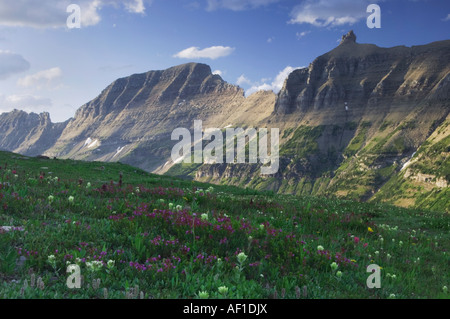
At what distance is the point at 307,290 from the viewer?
17.7 ft

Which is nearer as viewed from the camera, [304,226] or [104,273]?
[104,273]

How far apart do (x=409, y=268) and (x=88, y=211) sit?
829 cm

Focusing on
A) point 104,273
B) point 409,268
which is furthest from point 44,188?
point 409,268

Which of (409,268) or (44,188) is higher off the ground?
(44,188)

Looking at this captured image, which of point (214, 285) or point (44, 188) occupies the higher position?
point (44, 188)

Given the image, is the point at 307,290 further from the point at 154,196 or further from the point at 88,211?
the point at 154,196

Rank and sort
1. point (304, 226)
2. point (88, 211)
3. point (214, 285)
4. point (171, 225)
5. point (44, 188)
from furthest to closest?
point (44, 188)
point (304, 226)
point (88, 211)
point (171, 225)
point (214, 285)

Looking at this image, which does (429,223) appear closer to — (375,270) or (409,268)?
(409,268)

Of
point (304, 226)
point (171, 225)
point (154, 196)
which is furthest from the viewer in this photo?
point (154, 196)

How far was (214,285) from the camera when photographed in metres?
5.31
